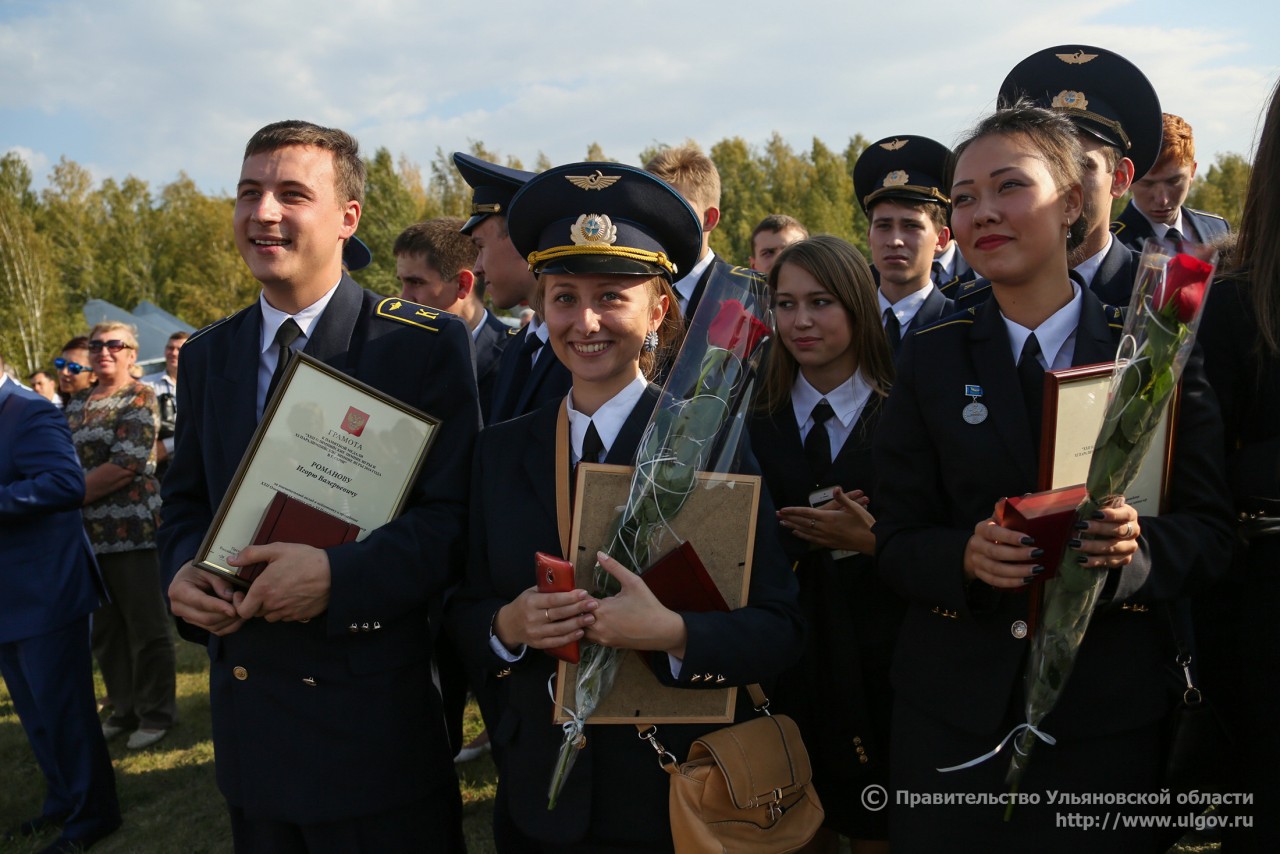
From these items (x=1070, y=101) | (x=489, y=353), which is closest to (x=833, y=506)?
(x=1070, y=101)

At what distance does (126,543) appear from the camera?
6.35m

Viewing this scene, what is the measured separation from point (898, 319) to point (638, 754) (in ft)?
10.1

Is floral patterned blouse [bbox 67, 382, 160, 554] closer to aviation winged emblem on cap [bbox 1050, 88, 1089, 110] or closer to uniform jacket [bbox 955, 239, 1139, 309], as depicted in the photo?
uniform jacket [bbox 955, 239, 1139, 309]

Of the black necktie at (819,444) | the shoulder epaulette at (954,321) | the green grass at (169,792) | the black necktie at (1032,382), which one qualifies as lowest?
the green grass at (169,792)

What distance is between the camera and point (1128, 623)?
7.52 ft

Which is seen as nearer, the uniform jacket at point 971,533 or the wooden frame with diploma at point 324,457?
the uniform jacket at point 971,533

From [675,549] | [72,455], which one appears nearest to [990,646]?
[675,549]

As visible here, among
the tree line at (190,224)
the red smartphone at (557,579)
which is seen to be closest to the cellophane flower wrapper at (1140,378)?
the red smartphone at (557,579)

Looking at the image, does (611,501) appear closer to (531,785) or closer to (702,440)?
(702,440)

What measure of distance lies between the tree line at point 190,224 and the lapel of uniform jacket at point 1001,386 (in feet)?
106

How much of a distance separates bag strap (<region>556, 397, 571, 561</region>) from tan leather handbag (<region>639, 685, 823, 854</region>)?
510 mm

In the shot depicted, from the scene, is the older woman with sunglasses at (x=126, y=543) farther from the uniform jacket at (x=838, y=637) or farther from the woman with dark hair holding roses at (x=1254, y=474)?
the woman with dark hair holding roses at (x=1254, y=474)

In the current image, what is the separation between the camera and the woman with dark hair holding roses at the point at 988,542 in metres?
2.25

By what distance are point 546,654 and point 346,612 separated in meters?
0.54
